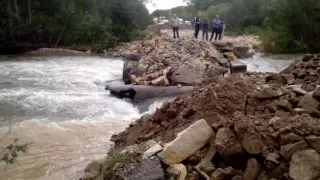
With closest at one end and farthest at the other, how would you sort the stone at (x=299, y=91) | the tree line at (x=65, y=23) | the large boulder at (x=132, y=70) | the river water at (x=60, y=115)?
the stone at (x=299, y=91) → the river water at (x=60, y=115) → the large boulder at (x=132, y=70) → the tree line at (x=65, y=23)

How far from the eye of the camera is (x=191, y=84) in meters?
10.3

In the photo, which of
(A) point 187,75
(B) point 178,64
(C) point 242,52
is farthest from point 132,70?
(C) point 242,52

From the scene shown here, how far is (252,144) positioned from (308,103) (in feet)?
2.99

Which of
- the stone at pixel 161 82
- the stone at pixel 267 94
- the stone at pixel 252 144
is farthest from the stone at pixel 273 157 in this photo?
the stone at pixel 161 82

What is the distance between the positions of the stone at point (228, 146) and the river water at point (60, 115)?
2549 millimetres

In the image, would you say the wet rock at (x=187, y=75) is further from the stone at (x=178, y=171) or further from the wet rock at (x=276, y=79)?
the stone at (x=178, y=171)

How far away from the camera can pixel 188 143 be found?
154 inches

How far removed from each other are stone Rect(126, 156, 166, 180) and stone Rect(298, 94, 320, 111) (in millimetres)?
1634

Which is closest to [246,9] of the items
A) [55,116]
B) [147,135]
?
[55,116]

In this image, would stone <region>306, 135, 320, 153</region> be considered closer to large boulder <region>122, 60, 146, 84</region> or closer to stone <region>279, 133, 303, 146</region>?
stone <region>279, 133, 303, 146</region>

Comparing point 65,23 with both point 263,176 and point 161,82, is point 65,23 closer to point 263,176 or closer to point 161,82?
point 161,82

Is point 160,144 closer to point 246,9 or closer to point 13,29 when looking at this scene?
point 13,29

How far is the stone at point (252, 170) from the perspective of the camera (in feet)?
11.0

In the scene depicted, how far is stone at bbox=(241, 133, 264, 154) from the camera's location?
11.2 feet
